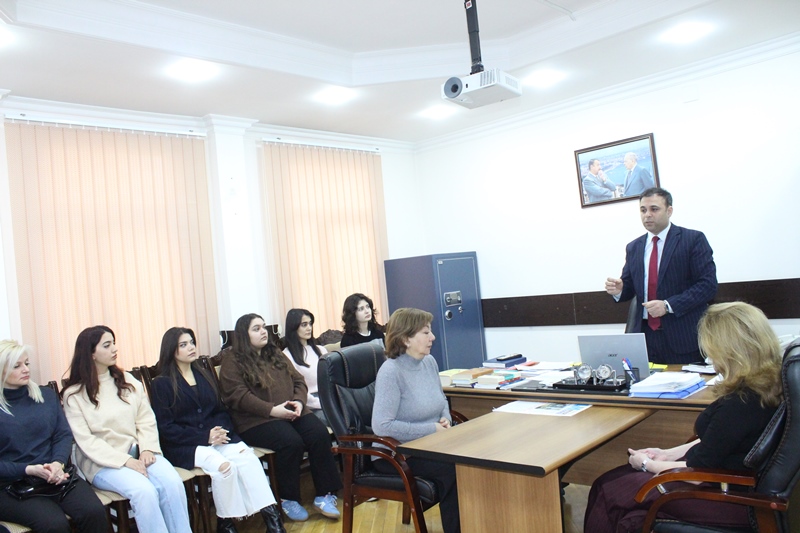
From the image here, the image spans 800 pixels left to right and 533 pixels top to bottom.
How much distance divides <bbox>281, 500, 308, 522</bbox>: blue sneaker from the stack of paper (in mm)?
2097

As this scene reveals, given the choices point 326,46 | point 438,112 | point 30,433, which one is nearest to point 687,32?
point 438,112

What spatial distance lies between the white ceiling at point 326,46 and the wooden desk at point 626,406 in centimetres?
251

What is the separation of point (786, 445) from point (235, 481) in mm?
2677

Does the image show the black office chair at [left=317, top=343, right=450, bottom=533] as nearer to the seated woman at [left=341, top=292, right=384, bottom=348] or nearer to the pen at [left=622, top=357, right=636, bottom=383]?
the pen at [left=622, top=357, right=636, bottom=383]

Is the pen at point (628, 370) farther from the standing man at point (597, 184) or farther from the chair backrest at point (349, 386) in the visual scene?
the standing man at point (597, 184)

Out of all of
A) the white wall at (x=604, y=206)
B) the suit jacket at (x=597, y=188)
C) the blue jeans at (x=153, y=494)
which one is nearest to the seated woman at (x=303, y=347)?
the blue jeans at (x=153, y=494)

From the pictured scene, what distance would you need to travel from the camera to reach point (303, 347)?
4797 mm

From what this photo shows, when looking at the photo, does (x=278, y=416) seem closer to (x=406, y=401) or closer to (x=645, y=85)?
(x=406, y=401)

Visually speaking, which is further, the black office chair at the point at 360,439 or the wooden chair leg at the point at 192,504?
the wooden chair leg at the point at 192,504

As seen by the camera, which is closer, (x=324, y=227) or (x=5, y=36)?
Answer: (x=5, y=36)

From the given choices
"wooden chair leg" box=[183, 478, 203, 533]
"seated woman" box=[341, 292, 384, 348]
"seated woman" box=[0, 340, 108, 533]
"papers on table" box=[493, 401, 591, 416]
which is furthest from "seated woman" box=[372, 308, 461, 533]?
"seated woman" box=[341, 292, 384, 348]

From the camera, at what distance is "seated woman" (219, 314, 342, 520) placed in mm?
3854

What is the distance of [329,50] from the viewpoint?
15.2 feet

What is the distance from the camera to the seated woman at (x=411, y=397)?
281 cm
